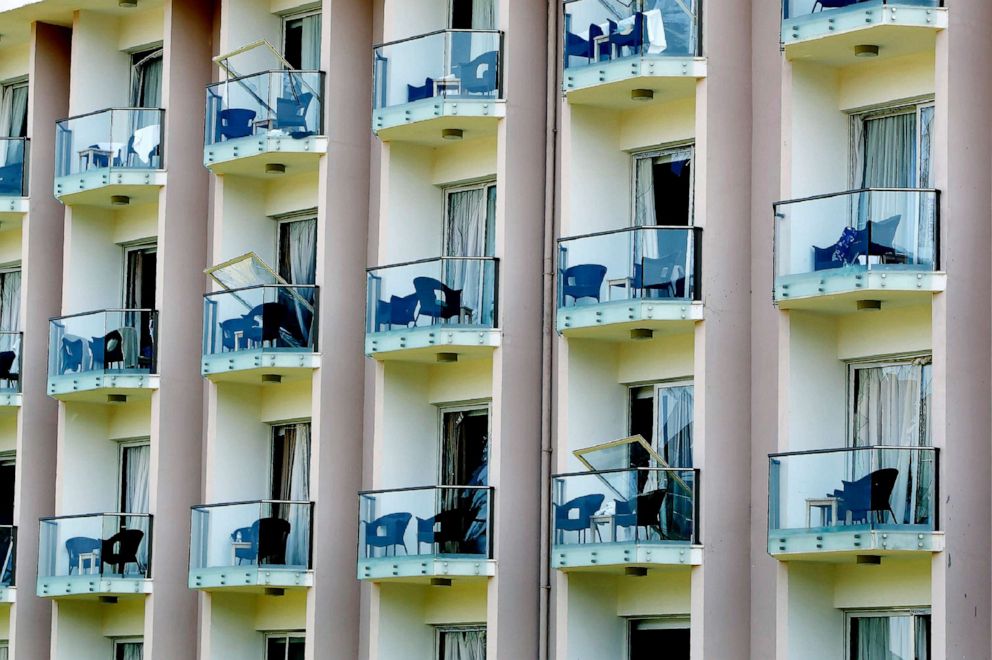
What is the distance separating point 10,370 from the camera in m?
48.2

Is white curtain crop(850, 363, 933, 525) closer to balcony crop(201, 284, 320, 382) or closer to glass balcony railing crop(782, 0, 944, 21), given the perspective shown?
glass balcony railing crop(782, 0, 944, 21)

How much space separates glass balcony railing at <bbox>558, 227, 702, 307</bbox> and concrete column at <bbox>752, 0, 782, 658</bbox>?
0.96 meters

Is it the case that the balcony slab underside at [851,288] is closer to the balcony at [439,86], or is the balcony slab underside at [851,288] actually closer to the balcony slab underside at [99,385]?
the balcony at [439,86]

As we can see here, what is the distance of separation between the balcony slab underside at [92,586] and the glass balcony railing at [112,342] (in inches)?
144

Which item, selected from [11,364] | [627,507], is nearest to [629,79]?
[627,507]

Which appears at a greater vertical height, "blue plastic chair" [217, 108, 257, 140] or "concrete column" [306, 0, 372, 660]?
"blue plastic chair" [217, 108, 257, 140]

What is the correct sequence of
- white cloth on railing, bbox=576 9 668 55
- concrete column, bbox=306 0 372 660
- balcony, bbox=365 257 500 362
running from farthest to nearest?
concrete column, bbox=306 0 372 660, balcony, bbox=365 257 500 362, white cloth on railing, bbox=576 9 668 55

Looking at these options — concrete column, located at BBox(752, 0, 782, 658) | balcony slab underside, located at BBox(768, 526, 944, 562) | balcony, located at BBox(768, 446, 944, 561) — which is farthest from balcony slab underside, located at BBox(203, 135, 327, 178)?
balcony slab underside, located at BBox(768, 526, 944, 562)

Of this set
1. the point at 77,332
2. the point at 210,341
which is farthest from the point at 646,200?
the point at 77,332

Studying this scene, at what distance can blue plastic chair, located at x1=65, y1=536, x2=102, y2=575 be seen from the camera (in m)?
44.9

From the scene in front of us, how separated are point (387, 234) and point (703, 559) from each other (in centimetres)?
868

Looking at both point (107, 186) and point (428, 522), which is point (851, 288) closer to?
point (428, 522)

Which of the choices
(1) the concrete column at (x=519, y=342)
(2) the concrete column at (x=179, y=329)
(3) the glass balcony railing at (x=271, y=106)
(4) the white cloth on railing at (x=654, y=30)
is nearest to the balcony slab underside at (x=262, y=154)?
(3) the glass balcony railing at (x=271, y=106)

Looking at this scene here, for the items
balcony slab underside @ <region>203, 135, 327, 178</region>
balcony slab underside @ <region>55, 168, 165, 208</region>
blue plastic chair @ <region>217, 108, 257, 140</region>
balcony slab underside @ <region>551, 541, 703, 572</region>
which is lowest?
balcony slab underside @ <region>551, 541, 703, 572</region>
